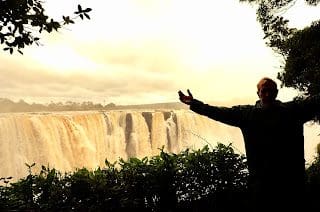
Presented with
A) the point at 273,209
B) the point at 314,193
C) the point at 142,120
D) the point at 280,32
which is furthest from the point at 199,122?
the point at 273,209

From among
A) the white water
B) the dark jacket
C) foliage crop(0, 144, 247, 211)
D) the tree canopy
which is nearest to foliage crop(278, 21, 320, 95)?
the tree canopy

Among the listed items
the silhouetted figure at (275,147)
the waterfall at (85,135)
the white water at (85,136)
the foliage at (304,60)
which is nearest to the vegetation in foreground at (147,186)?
the silhouetted figure at (275,147)

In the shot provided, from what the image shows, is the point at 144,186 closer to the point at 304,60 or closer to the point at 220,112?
the point at 220,112

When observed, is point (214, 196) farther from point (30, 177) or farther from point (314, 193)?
point (30, 177)

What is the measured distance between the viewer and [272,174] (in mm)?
3693

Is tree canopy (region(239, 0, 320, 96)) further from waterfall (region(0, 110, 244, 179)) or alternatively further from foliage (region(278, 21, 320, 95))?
waterfall (region(0, 110, 244, 179))

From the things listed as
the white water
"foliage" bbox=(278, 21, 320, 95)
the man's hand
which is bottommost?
the white water

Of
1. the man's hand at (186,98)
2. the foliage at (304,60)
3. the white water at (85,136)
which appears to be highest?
the foliage at (304,60)

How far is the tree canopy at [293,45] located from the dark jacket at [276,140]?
675cm

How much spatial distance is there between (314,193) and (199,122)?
126 ft

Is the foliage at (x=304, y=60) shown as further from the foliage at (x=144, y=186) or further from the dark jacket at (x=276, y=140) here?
the dark jacket at (x=276, y=140)

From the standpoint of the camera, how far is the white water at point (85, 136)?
3034 centimetres

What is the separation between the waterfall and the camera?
99.7 ft

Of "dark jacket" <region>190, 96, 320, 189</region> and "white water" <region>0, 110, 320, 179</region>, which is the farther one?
"white water" <region>0, 110, 320, 179</region>
